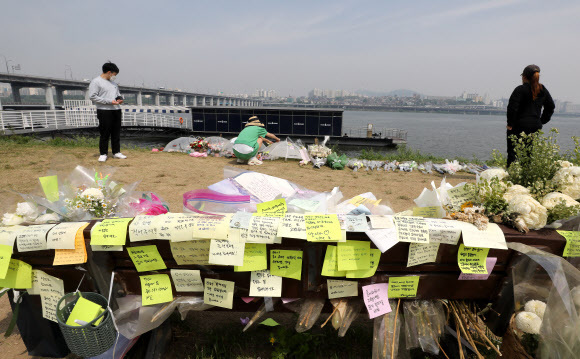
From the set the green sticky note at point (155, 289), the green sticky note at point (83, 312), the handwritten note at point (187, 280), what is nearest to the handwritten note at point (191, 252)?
the handwritten note at point (187, 280)

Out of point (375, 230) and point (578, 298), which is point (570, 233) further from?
point (375, 230)

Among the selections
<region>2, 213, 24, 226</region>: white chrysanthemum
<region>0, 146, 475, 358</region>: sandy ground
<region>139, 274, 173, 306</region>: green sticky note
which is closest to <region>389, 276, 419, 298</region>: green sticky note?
<region>139, 274, 173, 306</region>: green sticky note

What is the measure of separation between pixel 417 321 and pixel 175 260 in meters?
1.33

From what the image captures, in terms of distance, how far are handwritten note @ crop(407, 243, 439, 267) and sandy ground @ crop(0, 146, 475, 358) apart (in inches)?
135

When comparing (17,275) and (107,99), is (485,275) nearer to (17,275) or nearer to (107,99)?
(17,275)

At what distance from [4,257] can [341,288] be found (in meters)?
1.65

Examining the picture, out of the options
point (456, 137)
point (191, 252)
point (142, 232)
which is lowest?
point (456, 137)

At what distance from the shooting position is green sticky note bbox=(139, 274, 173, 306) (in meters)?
1.60

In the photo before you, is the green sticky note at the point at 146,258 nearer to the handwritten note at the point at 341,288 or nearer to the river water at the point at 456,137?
Answer: the handwritten note at the point at 341,288

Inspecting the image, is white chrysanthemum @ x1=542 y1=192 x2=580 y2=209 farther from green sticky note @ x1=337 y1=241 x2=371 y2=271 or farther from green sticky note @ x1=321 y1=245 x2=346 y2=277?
green sticky note @ x1=321 y1=245 x2=346 y2=277

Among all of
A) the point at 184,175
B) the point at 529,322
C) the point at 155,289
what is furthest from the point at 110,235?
the point at 184,175

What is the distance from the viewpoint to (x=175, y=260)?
1552mm

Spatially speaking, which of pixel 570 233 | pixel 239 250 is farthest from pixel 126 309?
pixel 570 233

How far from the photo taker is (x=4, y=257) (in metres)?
1.50
